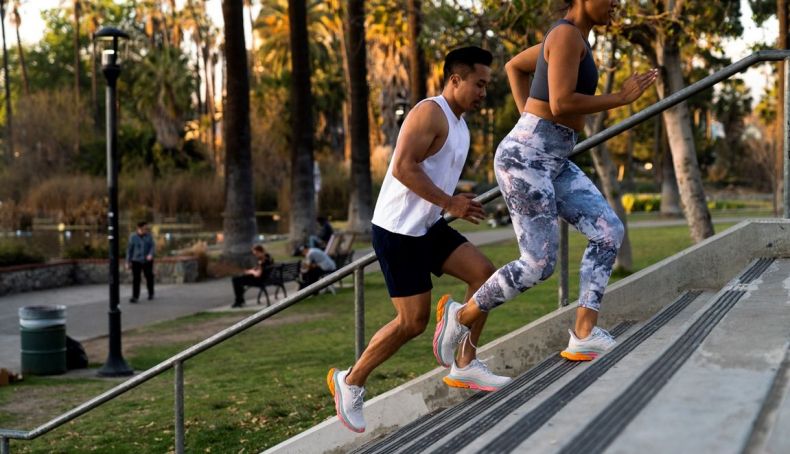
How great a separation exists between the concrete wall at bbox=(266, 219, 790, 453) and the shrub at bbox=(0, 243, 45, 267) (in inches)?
718

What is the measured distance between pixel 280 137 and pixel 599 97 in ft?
170

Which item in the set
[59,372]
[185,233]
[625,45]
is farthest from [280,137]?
[59,372]

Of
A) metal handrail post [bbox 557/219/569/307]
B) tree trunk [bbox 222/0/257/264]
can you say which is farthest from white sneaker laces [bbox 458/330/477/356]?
tree trunk [bbox 222/0/257/264]

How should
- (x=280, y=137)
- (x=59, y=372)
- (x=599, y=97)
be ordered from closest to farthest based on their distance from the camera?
(x=599, y=97) → (x=59, y=372) → (x=280, y=137)

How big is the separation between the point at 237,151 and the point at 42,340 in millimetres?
11936

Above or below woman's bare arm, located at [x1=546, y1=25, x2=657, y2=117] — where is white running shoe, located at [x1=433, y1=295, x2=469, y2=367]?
below

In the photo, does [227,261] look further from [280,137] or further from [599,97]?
[280,137]

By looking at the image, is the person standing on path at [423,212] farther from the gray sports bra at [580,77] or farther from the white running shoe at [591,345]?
the white running shoe at [591,345]

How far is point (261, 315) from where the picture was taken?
4699mm

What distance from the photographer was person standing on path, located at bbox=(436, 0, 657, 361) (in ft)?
13.6

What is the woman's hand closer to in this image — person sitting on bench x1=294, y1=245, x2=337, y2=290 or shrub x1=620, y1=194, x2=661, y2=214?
person sitting on bench x1=294, y1=245, x2=337, y2=290

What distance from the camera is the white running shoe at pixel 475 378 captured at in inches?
180

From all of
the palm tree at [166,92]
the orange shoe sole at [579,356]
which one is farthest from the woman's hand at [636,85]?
the palm tree at [166,92]

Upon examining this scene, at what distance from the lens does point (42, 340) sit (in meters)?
12.2
